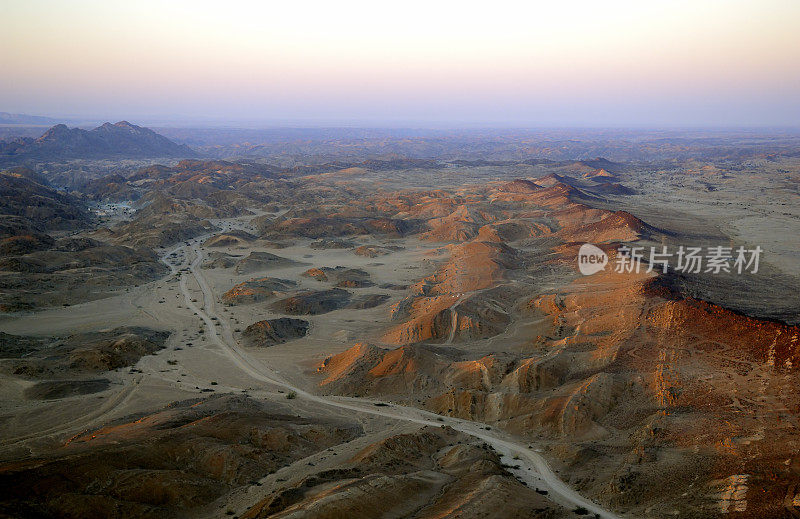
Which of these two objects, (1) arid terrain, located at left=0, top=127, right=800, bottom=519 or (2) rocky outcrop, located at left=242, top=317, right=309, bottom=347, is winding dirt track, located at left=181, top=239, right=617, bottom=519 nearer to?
(1) arid terrain, located at left=0, top=127, right=800, bottom=519

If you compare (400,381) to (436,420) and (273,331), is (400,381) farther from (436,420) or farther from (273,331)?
(273,331)

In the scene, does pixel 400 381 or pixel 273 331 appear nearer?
pixel 400 381

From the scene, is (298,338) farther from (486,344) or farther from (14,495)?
(14,495)

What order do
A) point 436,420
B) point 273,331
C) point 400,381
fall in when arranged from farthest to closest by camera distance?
1. point 273,331
2. point 400,381
3. point 436,420

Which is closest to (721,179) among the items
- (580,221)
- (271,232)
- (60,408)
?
(580,221)

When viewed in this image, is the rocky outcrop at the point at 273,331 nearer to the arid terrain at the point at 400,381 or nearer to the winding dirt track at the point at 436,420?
the arid terrain at the point at 400,381

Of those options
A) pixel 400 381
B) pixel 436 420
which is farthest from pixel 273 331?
pixel 436 420
